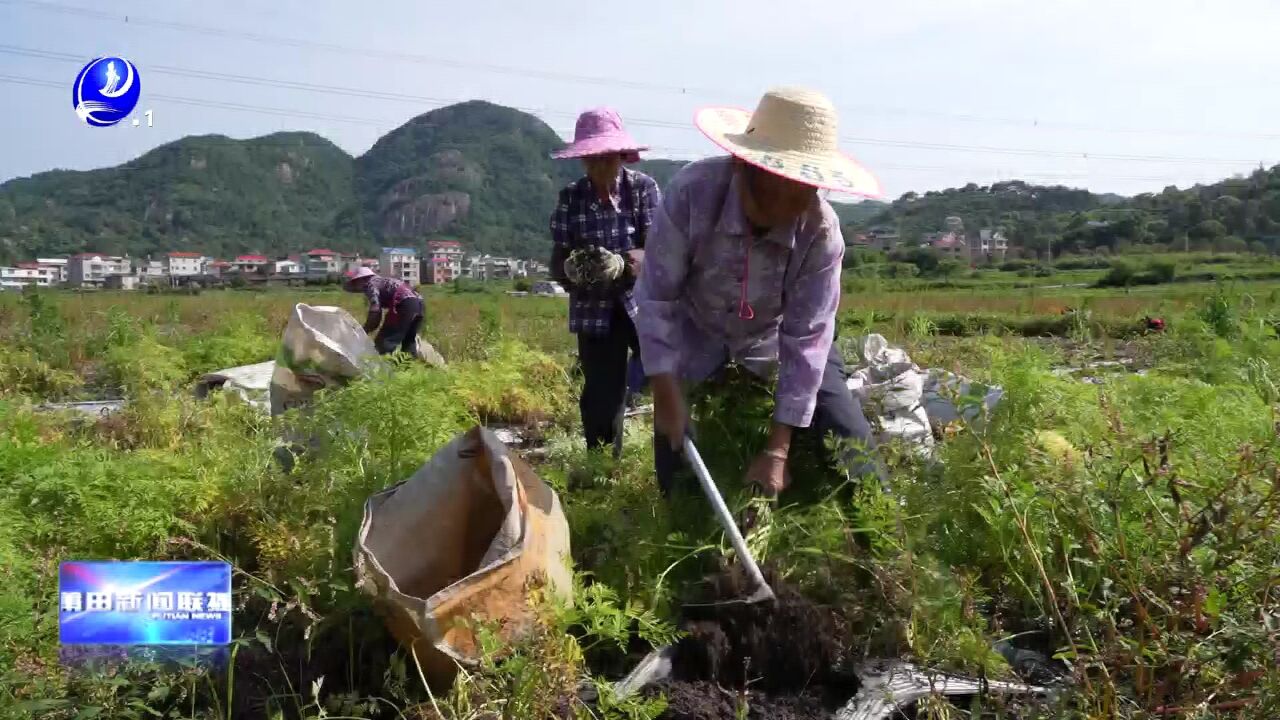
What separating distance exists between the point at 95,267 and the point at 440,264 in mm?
28946

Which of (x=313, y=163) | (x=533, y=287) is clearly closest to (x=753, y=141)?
(x=533, y=287)

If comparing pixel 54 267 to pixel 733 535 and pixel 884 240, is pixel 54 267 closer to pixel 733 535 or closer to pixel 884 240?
pixel 884 240

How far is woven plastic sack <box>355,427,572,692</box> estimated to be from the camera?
2090mm

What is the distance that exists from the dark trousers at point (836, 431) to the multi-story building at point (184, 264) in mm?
78030

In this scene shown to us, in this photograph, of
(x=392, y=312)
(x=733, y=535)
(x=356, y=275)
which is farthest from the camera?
(x=356, y=275)

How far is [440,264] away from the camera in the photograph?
3302 inches

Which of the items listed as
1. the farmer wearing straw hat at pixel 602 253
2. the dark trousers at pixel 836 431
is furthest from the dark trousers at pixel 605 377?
the dark trousers at pixel 836 431

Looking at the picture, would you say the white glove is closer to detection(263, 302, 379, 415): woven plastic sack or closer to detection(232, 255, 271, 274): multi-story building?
detection(263, 302, 379, 415): woven plastic sack

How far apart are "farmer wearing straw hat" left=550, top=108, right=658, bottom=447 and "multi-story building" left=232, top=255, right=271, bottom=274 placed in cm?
7398

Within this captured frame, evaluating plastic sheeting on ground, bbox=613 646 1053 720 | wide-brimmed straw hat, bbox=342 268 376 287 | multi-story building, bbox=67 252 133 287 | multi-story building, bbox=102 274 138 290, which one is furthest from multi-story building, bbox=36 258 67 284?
plastic sheeting on ground, bbox=613 646 1053 720

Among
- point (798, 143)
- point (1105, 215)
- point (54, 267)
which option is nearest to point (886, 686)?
point (798, 143)

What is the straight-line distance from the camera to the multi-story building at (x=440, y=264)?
82562mm

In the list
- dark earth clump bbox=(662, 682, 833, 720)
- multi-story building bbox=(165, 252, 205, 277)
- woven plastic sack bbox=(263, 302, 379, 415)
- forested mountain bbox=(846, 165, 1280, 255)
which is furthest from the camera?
multi-story building bbox=(165, 252, 205, 277)

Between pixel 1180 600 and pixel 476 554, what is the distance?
1.90m
